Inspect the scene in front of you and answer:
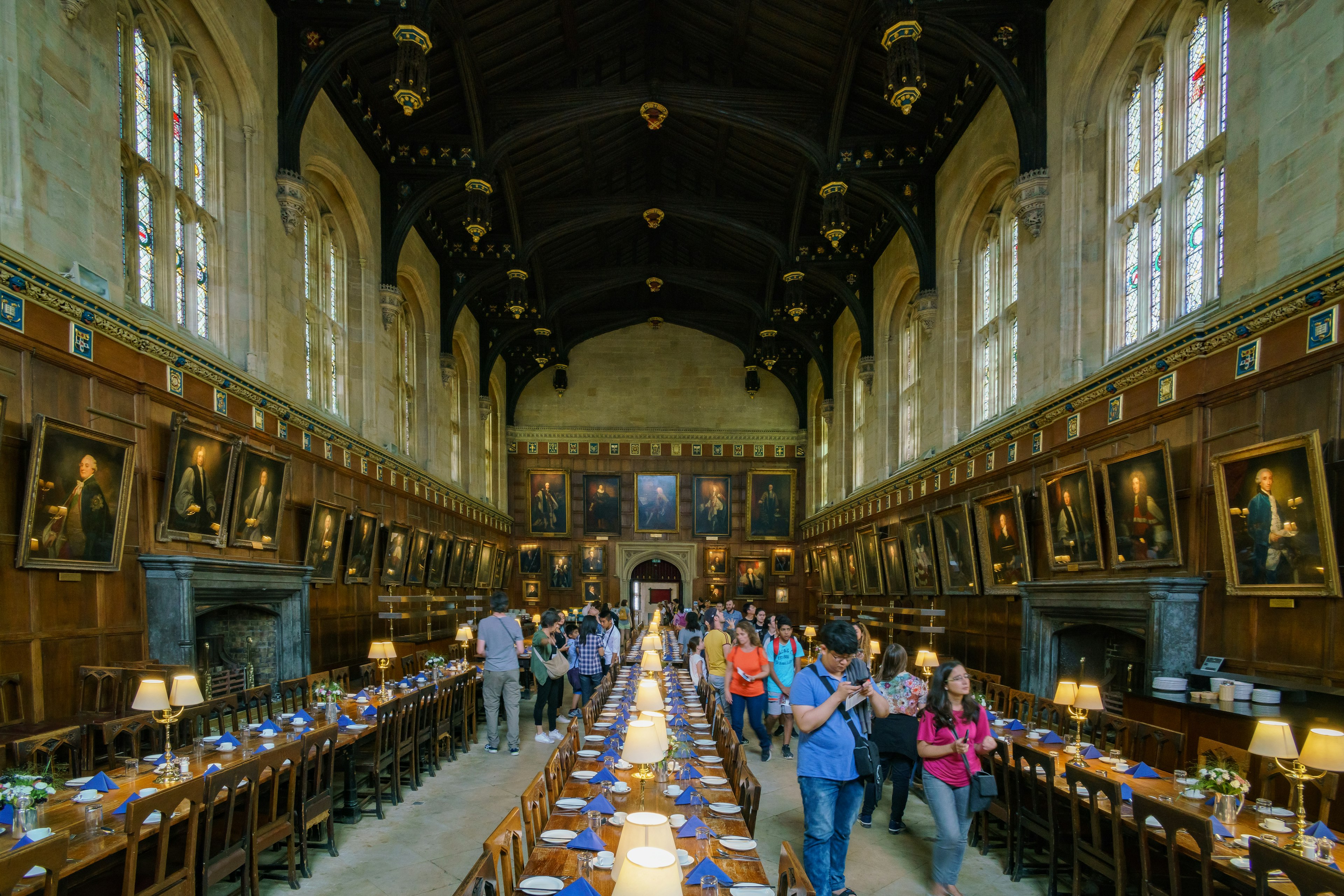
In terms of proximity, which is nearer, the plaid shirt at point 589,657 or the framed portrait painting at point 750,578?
the plaid shirt at point 589,657

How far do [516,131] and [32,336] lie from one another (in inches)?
367

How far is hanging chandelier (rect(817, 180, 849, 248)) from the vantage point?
1358 centimetres

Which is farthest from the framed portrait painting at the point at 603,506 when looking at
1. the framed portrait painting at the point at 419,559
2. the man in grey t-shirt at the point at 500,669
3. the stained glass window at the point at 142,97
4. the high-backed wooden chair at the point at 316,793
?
the high-backed wooden chair at the point at 316,793

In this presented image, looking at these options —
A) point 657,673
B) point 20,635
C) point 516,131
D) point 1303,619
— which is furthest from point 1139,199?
point 20,635

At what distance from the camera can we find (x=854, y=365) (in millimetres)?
21828

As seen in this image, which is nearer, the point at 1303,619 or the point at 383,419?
the point at 1303,619

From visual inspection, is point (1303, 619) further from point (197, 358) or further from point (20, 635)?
point (197, 358)

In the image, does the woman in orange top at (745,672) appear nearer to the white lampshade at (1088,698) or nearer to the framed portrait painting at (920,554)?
the white lampshade at (1088,698)

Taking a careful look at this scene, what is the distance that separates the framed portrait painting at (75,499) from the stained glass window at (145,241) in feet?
6.68

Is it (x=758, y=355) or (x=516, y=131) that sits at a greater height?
(x=516, y=131)

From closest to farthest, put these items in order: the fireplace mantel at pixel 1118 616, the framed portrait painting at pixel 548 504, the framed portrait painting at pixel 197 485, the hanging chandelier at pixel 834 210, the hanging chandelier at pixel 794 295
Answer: the fireplace mantel at pixel 1118 616 < the framed portrait painting at pixel 197 485 < the hanging chandelier at pixel 834 210 < the hanging chandelier at pixel 794 295 < the framed portrait painting at pixel 548 504

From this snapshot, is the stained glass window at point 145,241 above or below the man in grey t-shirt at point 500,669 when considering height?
above

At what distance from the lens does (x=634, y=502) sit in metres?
27.0

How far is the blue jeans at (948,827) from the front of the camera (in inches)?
197
